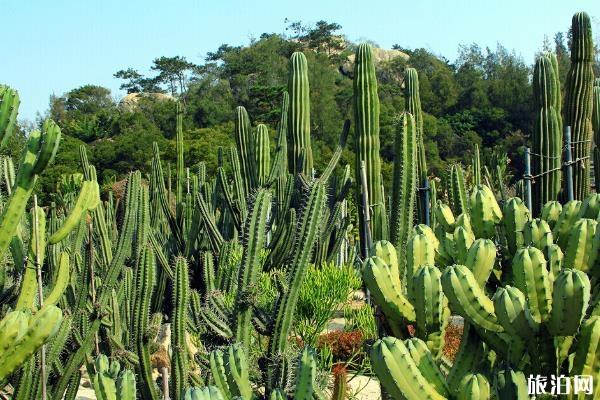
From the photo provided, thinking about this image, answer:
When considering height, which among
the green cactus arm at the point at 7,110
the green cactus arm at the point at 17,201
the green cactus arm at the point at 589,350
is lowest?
the green cactus arm at the point at 589,350

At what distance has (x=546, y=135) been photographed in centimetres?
898

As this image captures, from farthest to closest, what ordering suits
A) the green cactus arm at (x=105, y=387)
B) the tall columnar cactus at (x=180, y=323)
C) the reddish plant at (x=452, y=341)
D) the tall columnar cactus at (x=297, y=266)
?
the reddish plant at (x=452, y=341) < the tall columnar cactus at (x=180, y=323) < the tall columnar cactus at (x=297, y=266) < the green cactus arm at (x=105, y=387)

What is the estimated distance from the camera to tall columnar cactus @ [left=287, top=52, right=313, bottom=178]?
9.87m

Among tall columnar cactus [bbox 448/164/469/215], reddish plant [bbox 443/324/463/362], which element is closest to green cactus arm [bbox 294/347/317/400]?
reddish plant [bbox 443/324/463/362]

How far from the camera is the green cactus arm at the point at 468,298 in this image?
2.96m

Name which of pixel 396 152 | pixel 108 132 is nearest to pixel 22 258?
pixel 396 152

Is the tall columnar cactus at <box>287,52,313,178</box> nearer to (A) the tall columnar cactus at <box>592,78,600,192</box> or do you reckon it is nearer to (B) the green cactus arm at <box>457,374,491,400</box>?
(A) the tall columnar cactus at <box>592,78,600,192</box>

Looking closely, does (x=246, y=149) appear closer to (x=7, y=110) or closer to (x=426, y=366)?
(x=7, y=110)

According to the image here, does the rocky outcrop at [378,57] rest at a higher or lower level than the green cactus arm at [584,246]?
higher

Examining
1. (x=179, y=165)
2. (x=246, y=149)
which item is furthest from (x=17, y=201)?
(x=179, y=165)

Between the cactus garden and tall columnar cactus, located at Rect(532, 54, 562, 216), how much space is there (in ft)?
0.06

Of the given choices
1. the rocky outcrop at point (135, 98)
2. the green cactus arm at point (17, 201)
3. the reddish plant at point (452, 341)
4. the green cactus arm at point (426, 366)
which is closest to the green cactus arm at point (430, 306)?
the green cactus arm at point (426, 366)

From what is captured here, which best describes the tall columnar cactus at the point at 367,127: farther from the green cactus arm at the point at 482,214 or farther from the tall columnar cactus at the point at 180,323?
the green cactus arm at the point at 482,214

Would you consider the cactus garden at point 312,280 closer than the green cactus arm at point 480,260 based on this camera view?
Yes
